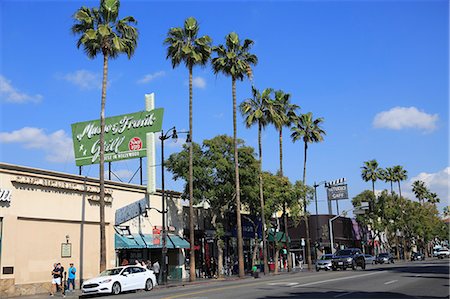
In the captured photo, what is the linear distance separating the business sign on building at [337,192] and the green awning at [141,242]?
39.3 m

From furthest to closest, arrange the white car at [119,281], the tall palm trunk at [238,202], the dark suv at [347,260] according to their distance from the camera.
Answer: the dark suv at [347,260]
the tall palm trunk at [238,202]
the white car at [119,281]

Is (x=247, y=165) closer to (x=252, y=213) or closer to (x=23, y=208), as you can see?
(x=252, y=213)

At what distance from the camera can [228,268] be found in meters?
44.6

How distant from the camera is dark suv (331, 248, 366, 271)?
1693 inches

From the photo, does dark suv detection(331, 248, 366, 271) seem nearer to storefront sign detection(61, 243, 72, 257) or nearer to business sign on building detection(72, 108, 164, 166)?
business sign on building detection(72, 108, 164, 166)

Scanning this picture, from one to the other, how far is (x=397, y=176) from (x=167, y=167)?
200 feet

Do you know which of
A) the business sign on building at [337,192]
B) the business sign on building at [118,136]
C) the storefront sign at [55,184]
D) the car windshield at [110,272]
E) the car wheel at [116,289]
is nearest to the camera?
the car wheel at [116,289]

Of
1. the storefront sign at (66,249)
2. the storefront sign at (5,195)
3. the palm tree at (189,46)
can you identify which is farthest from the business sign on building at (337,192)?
the storefront sign at (5,195)

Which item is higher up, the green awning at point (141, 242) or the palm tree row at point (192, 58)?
the palm tree row at point (192, 58)

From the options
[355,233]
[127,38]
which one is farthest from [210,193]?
[355,233]

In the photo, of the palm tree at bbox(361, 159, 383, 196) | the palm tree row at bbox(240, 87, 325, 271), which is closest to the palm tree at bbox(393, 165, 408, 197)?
the palm tree at bbox(361, 159, 383, 196)

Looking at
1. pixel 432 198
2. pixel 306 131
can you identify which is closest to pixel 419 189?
pixel 432 198

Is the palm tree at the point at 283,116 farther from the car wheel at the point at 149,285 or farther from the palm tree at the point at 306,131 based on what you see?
the car wheel at the point at 149,285

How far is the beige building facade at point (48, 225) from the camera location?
27000 millimetres
